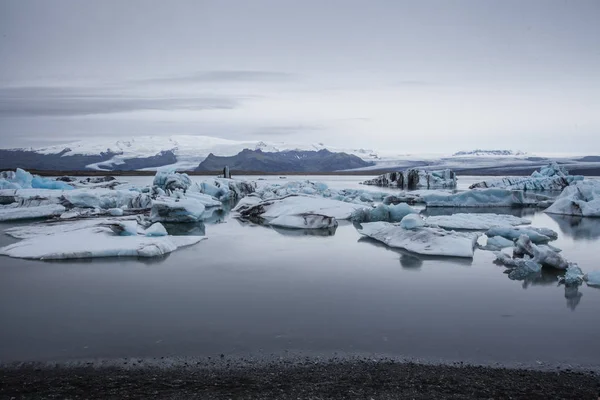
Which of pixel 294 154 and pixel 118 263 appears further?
pixel 294 154

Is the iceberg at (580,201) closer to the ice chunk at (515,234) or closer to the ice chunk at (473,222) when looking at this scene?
the ice chunk at (473,222)

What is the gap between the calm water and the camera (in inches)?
138

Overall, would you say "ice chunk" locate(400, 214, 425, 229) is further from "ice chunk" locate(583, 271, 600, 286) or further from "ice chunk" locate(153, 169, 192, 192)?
"ice chunk" locate(153, 169, 192, 192)

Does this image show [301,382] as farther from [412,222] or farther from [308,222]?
[308,222]

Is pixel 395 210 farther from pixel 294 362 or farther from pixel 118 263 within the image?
pixel 294 362

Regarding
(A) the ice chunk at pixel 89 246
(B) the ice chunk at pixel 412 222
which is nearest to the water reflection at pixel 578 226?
(B) the ice chunk at pixel 412 222

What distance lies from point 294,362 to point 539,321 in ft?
8.18

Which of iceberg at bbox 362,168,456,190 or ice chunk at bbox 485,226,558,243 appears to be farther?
iceberg at bbox 362,168,456,190

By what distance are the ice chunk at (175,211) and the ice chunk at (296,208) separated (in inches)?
77.2

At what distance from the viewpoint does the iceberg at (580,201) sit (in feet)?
46.2

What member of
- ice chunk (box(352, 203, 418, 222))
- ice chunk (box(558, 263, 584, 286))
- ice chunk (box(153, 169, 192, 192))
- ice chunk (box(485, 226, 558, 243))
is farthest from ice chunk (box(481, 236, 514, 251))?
ice chunk (box(153, 169, 192, 192))

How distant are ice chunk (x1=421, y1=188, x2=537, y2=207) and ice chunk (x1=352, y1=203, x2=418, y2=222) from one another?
569cm

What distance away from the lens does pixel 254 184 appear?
23750mm

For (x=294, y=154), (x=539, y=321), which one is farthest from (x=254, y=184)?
(x=294, y=154)
